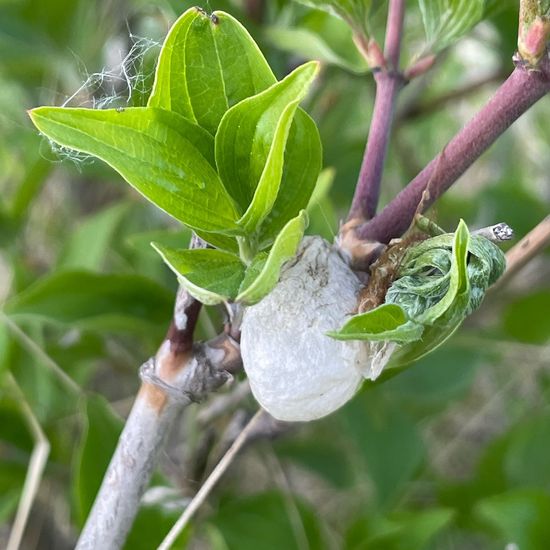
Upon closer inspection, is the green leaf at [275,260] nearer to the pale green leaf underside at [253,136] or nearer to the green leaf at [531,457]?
the pale green leaf underside at [253,136]

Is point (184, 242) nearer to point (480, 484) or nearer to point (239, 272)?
point (239, 272)

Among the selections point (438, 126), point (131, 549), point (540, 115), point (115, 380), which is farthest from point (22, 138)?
point (540, 115)

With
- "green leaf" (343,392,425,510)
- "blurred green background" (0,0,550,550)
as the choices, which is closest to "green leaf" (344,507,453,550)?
"blurred green background" (0,0,550,550)

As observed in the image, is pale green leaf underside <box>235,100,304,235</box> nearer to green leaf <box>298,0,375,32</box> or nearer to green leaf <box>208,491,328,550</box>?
green leaf <box>298,0,375,32</box>

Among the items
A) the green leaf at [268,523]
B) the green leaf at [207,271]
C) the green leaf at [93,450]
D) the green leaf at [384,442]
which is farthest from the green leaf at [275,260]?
the green leaf at [384,442]

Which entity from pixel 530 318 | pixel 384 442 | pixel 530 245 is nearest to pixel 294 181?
pixel 530 245

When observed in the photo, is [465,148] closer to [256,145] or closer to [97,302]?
[256,145]
